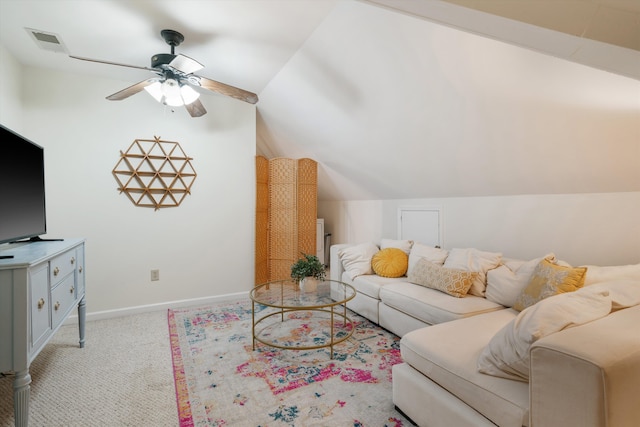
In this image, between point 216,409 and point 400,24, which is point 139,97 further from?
→ point 216,409

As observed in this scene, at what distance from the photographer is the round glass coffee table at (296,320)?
98.7 inches

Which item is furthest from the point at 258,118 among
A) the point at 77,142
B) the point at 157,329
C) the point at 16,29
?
the point at 157,329

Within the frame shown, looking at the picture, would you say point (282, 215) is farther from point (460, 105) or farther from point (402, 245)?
point (460, 105)

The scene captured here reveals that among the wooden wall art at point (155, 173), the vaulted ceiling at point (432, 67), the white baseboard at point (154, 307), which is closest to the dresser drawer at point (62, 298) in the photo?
the white baseboard at point (154, 307)

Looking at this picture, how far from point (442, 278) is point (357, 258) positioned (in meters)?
1.04

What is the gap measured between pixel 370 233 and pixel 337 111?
2.12m

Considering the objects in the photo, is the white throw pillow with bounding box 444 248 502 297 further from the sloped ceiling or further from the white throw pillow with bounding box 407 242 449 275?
the sloped ceiling

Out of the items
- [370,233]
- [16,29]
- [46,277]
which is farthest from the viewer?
[370,233]

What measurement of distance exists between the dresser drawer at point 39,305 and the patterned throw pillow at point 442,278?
105 inches

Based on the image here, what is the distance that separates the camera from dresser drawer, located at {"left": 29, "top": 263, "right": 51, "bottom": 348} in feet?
4.99

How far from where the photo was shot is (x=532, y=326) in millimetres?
1151

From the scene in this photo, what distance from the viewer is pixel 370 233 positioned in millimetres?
4707

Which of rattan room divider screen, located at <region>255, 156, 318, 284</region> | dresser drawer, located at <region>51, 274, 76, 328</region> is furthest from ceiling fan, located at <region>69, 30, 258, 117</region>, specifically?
dresser drawer, located at <region>51, 274, 76, 328</region>

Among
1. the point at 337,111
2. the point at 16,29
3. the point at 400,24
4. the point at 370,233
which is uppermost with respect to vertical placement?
the point at 16,29
